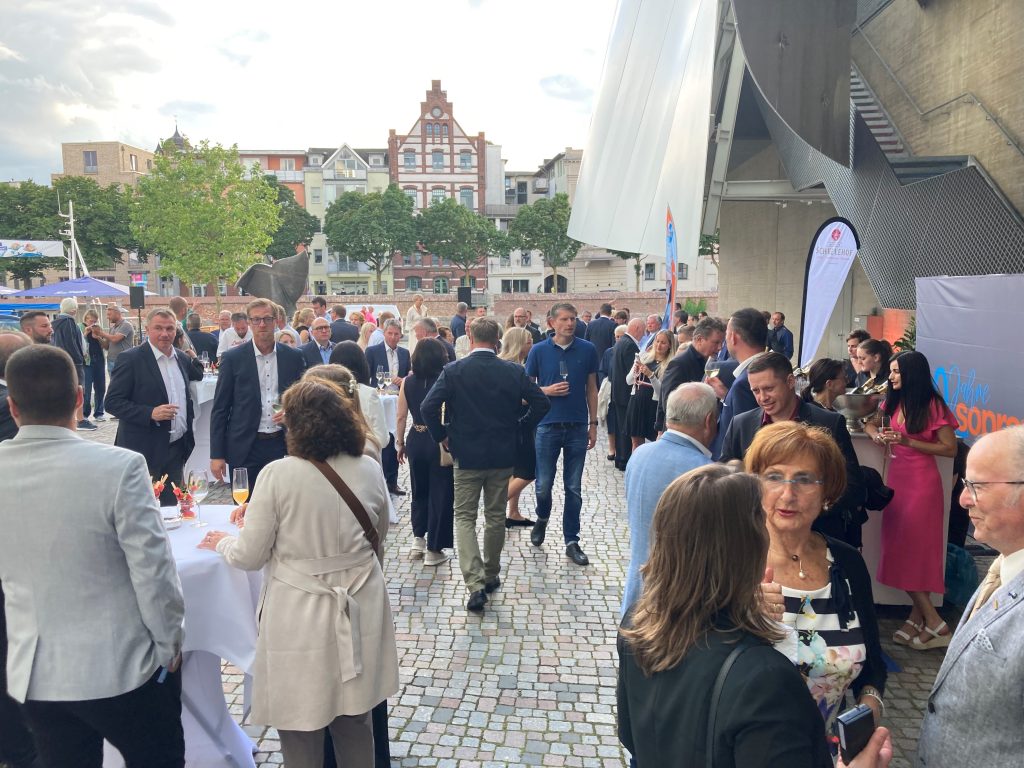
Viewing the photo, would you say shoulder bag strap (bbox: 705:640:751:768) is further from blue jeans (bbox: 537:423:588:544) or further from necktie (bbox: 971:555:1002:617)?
blue jeans (bbox: 537:423:588:544)

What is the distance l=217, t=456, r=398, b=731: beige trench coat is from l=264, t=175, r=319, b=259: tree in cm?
6450

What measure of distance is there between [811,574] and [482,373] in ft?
10.5

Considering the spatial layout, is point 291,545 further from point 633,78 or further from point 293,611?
point 633,78

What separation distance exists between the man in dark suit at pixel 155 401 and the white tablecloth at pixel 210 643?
2158 millimetres

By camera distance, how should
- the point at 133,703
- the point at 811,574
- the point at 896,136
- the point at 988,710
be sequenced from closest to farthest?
the point at 988,710
the point at 811,574
the point at 133,703
the point at 896,136

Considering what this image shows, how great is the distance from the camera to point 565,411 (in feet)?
21.1

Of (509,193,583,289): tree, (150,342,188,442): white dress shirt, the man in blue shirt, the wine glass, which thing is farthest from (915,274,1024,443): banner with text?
(509,193,583,289): tree

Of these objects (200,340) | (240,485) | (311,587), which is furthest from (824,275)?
(200,340)

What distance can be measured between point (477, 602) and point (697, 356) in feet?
9.84

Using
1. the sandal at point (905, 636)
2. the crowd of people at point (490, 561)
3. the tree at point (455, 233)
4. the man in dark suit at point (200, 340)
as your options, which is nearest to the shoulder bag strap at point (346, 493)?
the crowd of people at point (490, 561)

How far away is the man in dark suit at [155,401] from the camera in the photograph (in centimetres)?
546

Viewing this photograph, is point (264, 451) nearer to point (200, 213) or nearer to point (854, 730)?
point (854, 730)

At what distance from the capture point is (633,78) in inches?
719

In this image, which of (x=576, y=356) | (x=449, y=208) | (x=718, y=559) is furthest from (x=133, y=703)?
(x=449, y=208)
